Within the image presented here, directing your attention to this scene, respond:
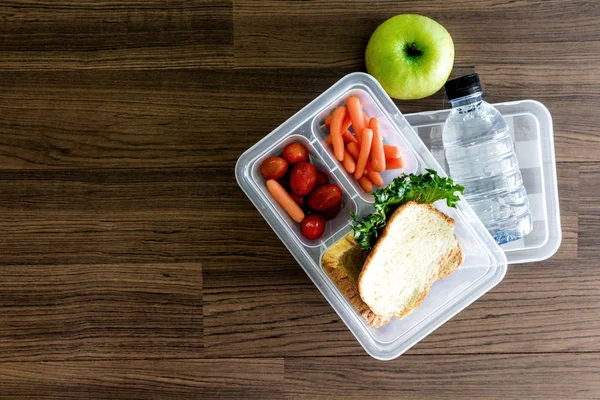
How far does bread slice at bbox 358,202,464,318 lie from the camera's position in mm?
875

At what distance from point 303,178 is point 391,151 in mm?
147

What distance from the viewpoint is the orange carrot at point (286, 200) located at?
36.2 inches

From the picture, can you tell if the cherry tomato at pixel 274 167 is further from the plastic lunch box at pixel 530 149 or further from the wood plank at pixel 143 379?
the wood plank at pixel 143 379

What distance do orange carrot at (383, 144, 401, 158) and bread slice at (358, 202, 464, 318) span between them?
0.28 ft

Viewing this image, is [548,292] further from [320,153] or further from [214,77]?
[214,77]

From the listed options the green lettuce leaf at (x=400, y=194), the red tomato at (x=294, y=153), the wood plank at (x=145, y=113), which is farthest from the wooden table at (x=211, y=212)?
the green lettuce leaf at (x=400, y=194)

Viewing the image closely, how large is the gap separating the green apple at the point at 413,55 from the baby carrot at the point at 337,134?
101mm

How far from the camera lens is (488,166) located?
968mm

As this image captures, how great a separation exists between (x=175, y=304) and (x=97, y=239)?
19cm

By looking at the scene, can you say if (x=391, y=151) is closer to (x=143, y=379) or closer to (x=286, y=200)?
(x=286, y=200)

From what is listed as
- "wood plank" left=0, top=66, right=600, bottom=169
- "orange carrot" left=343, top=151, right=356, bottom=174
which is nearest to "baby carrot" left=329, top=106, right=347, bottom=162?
"orange carrot" left=343, top=151, right=356, bottom=174

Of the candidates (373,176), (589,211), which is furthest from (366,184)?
(589,211)

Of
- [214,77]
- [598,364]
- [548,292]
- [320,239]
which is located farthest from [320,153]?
[598,364]

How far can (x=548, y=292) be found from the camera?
1050mm
